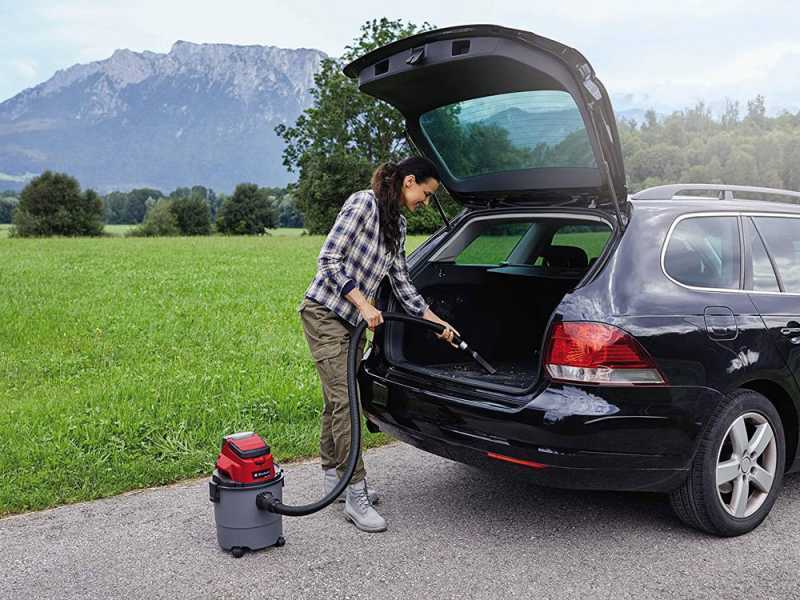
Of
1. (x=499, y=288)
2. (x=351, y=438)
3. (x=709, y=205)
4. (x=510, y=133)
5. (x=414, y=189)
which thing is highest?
(x=510, y=133)

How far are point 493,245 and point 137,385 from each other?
329cm

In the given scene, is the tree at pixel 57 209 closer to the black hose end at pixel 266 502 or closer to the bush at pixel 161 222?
the bush at pixel 161 222

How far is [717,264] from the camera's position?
4.05 m

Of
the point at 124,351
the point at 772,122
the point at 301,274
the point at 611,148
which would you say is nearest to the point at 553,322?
the point at 611,148

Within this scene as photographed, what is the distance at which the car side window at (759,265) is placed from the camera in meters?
4.16

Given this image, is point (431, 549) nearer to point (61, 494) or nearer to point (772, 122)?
point (61, 494)

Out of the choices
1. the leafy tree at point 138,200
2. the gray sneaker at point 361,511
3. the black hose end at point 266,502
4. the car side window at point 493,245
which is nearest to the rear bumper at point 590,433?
the gray sneaker at point 361,511

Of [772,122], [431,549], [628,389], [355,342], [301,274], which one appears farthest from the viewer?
[772,122]

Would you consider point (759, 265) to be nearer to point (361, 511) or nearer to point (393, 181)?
point (393, 181)

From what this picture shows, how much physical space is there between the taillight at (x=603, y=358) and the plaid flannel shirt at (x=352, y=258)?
108 centimetres

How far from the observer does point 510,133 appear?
443 cm

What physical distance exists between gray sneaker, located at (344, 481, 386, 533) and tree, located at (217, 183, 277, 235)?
277 feet

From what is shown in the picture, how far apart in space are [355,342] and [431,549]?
3.40 ft

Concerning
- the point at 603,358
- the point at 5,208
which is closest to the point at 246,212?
the point at 5,208
